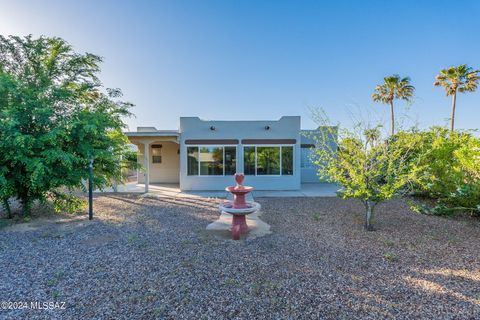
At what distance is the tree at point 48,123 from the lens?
6.09 meters

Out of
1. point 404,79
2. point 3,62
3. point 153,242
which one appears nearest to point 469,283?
point 153,242

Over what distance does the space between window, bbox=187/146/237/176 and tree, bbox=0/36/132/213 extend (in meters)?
4.17

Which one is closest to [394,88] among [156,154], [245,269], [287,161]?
[287,161]

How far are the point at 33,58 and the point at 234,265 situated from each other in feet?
30.6

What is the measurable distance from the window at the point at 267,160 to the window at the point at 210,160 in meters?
0.77

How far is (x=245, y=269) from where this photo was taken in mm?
4051

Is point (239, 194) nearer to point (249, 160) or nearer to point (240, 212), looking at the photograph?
point (240, 212)

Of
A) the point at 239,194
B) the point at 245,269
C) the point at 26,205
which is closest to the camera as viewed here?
the point at 245,269

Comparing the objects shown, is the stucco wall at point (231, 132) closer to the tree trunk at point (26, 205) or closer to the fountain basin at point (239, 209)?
the tree trunk at point (26, 205)

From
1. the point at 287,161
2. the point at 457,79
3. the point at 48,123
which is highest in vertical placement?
the point at 457,79

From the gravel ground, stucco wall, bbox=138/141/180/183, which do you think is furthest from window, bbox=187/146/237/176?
the gravel ground

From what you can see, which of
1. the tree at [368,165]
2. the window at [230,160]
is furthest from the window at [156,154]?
the tree at [368,165]

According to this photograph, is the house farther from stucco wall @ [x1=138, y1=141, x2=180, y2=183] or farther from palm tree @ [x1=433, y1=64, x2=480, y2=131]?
palm tree @ [x1=433, y1=64, x2=480, y2=131]

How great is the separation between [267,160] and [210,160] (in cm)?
312
